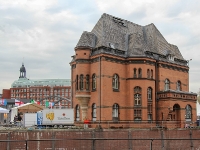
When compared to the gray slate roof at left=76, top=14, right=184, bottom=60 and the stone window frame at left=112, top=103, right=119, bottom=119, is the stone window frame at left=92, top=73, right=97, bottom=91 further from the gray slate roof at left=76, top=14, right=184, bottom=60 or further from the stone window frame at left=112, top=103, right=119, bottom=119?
the gray slate roof at left=76, top=14, right=184, bottom=60

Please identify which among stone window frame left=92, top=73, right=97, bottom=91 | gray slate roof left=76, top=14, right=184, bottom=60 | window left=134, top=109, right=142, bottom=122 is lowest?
window left=134, top=109, right=142, bottom=122

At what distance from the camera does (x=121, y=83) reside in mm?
39688

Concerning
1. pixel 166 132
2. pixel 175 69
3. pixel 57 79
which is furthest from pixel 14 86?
pixel 166 132

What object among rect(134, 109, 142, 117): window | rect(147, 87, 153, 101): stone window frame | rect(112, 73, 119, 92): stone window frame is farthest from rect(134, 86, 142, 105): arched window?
rect(112, 73, 119, 92): stone window frame

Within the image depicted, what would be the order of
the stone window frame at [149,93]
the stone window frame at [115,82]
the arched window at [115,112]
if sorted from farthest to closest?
1. the stone window frame at [149,93]
2. the stone window frame at [115,82]
3. the arched window at [115,112]

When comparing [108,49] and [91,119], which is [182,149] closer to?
[91,119]

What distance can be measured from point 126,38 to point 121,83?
7.38 m

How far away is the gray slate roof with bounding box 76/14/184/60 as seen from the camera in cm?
4016

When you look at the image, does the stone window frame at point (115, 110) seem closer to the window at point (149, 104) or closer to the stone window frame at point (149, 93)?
the window at point (149, 104)

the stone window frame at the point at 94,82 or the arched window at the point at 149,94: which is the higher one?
the stone window frame at the point at 94,82

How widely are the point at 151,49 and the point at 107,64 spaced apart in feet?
28.2

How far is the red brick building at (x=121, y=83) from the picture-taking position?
38194 mm

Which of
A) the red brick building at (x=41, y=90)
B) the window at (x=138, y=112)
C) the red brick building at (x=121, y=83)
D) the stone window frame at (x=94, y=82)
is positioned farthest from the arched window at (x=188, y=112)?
the red brick building at (x=41, y=90)

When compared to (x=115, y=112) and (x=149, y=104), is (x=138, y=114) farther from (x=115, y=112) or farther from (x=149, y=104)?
(x=115, y=112)
